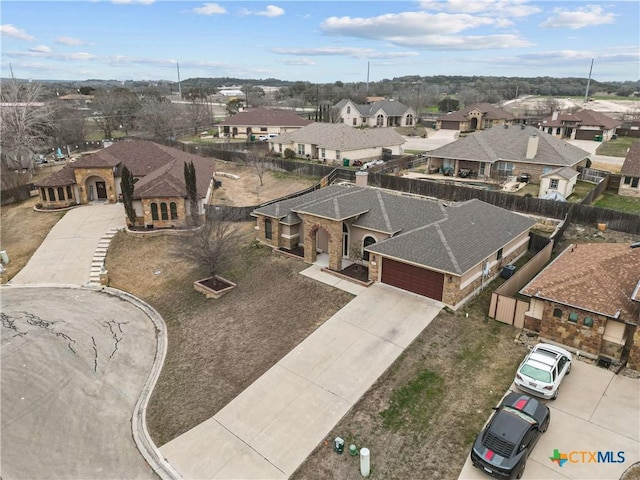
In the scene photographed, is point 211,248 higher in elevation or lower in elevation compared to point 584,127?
lower

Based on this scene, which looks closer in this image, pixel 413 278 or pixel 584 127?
pixel 413 278

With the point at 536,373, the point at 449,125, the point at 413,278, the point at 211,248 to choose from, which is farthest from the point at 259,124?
the point at 536,373

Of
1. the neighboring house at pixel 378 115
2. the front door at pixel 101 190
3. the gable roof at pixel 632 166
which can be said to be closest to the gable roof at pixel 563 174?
the gable roof at pixel 632 166

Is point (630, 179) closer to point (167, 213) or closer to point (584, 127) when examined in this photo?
point (584, 127)

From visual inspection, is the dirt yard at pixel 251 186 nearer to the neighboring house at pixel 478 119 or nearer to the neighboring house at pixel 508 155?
the neighboring house at pixel 508 155

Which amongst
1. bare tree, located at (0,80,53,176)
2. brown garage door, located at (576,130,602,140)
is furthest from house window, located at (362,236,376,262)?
brown garage door, located at (576,130,602,140)

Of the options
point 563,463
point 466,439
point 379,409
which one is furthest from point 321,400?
point 563,463
